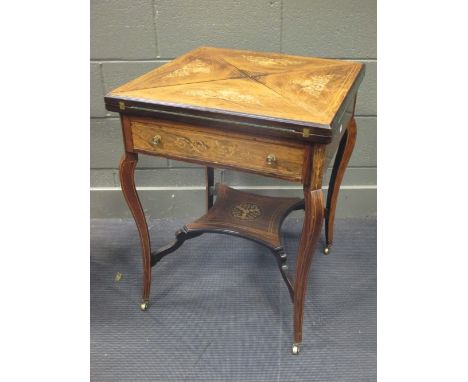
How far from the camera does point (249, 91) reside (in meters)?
1.08

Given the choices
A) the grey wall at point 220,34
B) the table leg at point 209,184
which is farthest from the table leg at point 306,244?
the grey wall at point 220,34

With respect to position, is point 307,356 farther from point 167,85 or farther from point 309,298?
point 167,85

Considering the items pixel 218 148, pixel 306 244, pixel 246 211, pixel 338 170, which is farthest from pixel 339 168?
pixel 218 148

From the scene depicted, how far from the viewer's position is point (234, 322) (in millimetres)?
1356

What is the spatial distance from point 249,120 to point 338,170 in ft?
2.08

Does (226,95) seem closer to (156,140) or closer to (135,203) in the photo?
(156,140)

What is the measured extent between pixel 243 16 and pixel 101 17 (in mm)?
506

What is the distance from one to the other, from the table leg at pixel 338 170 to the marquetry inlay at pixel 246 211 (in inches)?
10.6

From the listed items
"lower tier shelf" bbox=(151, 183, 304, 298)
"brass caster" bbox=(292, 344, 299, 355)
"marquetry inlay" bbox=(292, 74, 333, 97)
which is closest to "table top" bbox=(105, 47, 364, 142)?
"marquetry inlay" bbox=(292, 74, 333, 97)

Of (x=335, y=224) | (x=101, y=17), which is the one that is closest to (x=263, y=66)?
(x=101, y=17)

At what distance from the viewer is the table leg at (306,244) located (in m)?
1.02

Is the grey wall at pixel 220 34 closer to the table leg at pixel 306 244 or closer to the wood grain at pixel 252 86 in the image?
the wood grain at pixel 252 86

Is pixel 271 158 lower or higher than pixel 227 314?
higher

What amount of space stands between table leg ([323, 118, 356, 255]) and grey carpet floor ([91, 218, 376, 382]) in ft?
0.35
